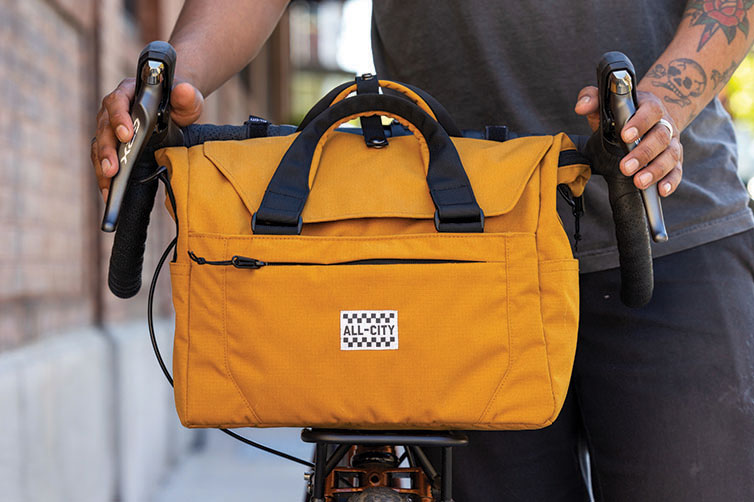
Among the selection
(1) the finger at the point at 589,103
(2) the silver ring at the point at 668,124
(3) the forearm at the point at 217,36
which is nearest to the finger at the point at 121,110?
(3) the forearm at the point at 217,36

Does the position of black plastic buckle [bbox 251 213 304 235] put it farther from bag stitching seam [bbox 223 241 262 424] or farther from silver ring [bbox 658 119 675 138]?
silver ring [bbox 658 119 675 138]

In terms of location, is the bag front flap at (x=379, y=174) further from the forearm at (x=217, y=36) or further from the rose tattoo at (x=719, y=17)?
the rose tattoo at (x=719, y=17)

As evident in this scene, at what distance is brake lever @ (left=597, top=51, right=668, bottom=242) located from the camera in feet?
3.81

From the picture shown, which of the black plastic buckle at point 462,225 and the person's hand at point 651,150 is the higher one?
the person's hand at point 651,150

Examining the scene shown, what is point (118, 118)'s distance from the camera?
122 centimetres

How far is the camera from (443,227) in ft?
3.98

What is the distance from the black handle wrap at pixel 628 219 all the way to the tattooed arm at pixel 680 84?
0.15ft

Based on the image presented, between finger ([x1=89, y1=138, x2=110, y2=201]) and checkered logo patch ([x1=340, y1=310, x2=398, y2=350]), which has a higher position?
finger ([x1=89, y1=138, x2=110, y2=201])

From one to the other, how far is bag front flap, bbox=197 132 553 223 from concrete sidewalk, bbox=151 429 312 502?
11.5 ft

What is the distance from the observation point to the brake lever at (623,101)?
3.81 feet

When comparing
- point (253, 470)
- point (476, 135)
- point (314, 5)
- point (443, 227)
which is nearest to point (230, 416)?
point (443, 227)

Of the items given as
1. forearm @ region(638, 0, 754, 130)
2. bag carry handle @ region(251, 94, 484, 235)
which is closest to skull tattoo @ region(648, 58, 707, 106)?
forearm @ region(638, 0, 754, 130)

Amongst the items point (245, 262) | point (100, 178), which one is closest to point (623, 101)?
point (245, 262)

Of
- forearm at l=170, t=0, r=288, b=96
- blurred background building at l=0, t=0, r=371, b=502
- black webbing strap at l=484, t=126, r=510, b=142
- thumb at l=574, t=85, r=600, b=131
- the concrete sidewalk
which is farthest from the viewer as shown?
the concrete sidewalk
